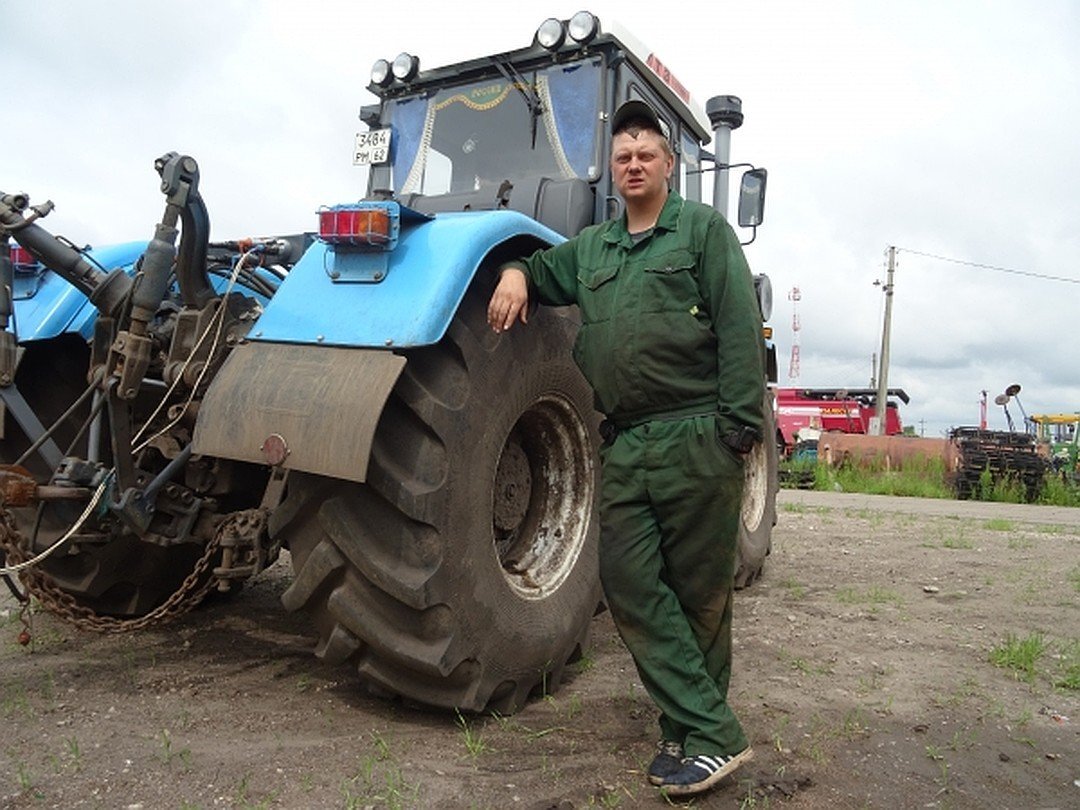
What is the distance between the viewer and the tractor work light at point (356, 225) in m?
2.58

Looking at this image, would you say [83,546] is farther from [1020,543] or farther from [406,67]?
[1020,543]

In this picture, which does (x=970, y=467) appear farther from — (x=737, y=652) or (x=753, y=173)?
(x=737, y=652)

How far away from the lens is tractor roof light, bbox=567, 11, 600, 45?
14.0ft

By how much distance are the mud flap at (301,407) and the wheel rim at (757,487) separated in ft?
11.5

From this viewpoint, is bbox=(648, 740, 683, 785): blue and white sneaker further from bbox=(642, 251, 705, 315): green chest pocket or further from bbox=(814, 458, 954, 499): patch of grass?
bbox=(814, 458, 954, 499): patch of grass

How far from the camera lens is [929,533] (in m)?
7.76

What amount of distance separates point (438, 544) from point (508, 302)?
728mm

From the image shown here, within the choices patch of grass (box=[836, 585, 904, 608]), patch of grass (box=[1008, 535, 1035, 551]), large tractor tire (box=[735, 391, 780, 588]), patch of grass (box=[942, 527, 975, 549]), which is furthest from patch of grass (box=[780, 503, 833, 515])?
patch of grass (box=[836, 585, 904, 608])

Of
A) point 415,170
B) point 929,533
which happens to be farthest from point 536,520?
point 929,533

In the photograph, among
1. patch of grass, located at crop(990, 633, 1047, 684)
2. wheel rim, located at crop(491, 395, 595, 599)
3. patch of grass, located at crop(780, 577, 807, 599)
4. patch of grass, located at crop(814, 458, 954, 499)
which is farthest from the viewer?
patch of grass, located at crop(814, 458, 954, 499)

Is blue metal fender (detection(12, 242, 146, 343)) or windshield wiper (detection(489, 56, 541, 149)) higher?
windshield wiper (detection(489, 56, 541, 149))

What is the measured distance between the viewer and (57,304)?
327 cm

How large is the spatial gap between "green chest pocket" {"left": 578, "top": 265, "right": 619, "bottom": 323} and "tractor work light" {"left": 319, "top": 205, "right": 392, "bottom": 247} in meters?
0.60

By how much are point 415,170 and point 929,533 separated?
215 inches
